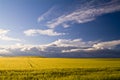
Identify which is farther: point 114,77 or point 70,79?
point 114,77

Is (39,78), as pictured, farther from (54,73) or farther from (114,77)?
(114,77)

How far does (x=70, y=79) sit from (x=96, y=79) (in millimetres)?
2903

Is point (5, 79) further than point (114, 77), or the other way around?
point (114, 77)

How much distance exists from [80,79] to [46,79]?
375 cm

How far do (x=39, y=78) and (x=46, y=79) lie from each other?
1213 millimetres

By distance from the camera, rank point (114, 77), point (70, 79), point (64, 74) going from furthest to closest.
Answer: point (64, 74) → point (114, 77) → point (70, 79)

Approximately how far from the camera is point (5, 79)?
23906 mm

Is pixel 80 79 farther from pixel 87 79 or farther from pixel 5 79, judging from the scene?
pixel 5 79

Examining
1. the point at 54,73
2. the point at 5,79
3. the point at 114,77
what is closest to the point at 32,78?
the point at 5,79

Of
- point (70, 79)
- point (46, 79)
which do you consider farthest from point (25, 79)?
point (70, 79)

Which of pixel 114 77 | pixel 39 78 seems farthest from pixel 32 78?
pixel 114 77

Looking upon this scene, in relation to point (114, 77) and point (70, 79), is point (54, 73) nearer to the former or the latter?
point (70, 79)

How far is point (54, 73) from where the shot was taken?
1158 inches

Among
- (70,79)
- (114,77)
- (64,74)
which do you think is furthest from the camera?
(64,74)
